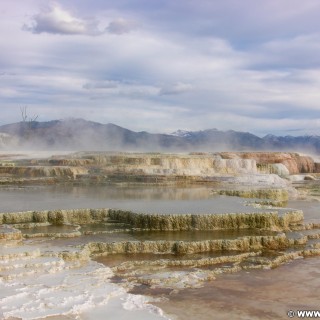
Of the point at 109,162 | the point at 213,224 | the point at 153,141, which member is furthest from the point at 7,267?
the point at 153,141

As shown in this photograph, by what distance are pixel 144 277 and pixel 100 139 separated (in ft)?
333

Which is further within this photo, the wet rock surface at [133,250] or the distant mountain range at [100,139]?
the distant mountain range at [100,139]

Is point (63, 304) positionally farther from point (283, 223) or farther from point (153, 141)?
point (153, 141)

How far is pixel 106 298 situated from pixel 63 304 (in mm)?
788

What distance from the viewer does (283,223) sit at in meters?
15.6

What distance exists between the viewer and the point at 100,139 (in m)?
111

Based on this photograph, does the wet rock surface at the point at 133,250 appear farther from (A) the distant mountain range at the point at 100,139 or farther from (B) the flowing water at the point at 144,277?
(A) the distant mountain range at the point at 100,139

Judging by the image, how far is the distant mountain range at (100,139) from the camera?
9299 cm

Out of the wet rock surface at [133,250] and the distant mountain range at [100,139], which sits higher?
the distant mountain range at [100,139]

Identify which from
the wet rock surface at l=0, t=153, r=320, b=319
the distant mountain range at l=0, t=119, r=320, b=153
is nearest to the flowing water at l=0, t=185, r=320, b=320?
the wet rock surface at l=0, t=153, r=320, b=319

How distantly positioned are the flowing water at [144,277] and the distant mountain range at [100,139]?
221 ft

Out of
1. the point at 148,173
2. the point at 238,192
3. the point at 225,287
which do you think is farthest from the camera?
the point at 148,173
